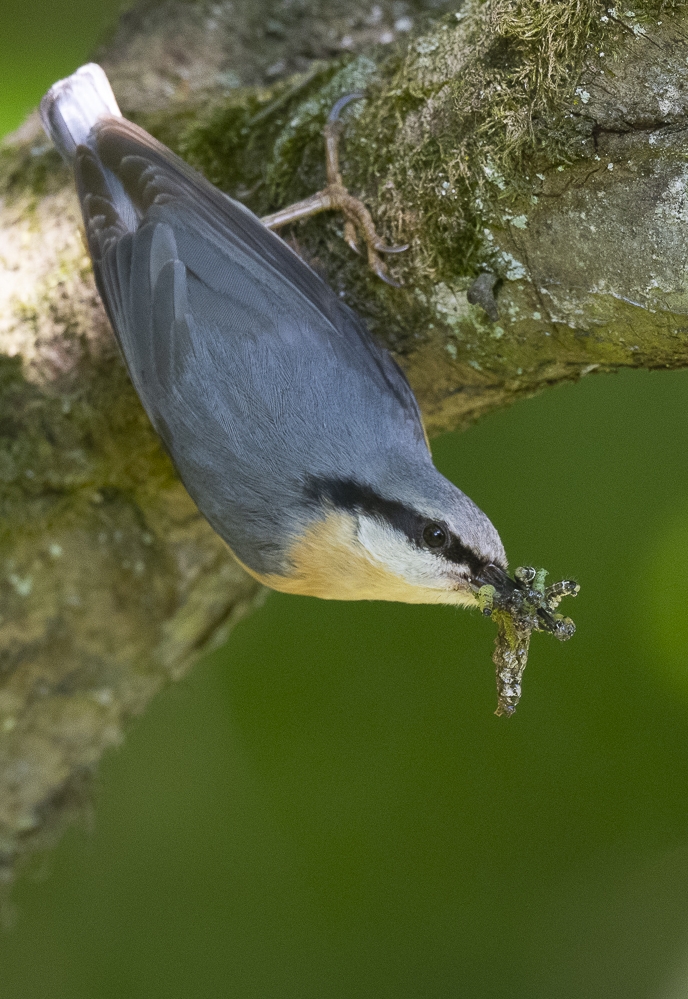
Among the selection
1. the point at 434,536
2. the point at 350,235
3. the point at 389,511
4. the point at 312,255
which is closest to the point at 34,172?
the point at 312,255

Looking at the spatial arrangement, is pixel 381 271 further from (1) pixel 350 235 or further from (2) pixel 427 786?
(2) pixel 427 786

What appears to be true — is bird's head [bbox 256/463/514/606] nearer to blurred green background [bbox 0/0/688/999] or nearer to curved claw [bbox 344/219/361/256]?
curved claw [bbox 344/219/361/256]

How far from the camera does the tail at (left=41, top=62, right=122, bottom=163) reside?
5.83 feet

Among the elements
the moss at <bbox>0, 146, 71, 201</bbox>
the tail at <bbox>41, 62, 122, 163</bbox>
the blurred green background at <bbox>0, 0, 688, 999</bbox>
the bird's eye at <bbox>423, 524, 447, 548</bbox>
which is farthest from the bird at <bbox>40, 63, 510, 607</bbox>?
the blurred green background at <bbox>0, 0, 688, 999</bbox>

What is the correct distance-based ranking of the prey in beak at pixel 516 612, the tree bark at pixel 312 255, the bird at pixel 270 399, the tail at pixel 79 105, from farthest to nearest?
the tail at pixel 79 105 < the bird at pixel 270 399 < the prey in beak at pixel 516 612 < the tree bark at pixel 312 255

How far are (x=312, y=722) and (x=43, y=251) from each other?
1.55 meters

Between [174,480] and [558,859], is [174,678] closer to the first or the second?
[174,480]

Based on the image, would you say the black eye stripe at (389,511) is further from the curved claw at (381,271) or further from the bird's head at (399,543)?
the curved claw at (381,271)

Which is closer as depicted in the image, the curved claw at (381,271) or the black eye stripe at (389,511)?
the black eye stripe at (389,511)

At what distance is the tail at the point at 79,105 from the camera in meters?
1.78

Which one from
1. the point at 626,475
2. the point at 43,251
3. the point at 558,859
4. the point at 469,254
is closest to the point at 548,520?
the point at 626,475

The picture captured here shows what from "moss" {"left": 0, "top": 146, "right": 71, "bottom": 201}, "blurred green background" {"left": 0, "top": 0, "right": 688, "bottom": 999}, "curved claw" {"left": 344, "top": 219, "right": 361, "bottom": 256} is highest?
"moss" {"left": 0, "top": 146, "right": 71, "bottom": 201}

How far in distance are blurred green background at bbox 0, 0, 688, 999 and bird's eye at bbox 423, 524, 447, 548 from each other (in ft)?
2.28

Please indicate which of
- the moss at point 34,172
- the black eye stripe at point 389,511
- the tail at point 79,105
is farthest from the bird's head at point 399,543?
the moss at point 34,172
